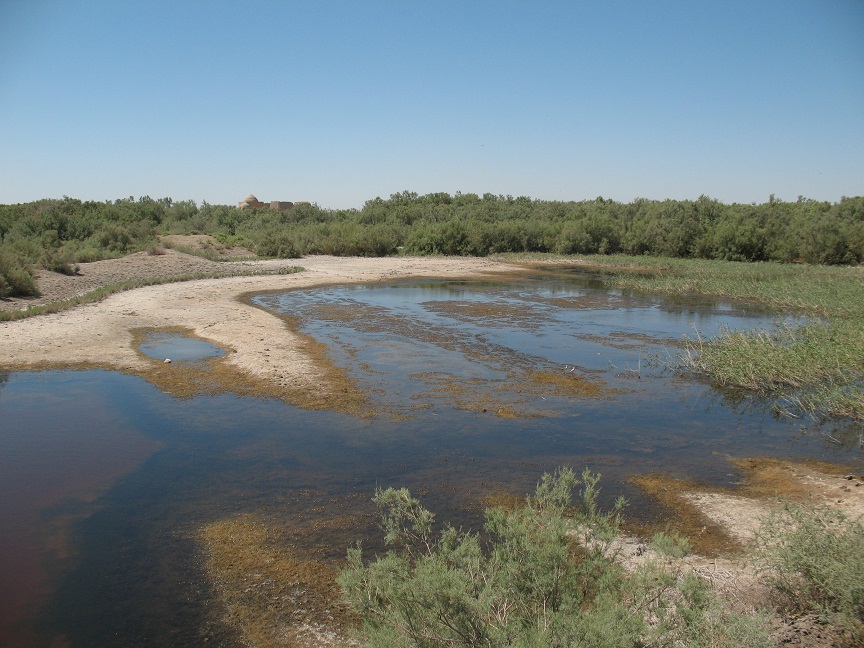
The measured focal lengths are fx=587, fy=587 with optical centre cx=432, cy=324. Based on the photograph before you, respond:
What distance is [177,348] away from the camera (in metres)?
15.5

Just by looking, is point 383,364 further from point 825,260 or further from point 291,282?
point 825,260

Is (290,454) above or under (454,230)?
under

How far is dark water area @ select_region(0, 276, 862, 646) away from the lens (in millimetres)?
5516

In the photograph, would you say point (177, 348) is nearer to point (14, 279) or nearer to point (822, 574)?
point (14, 279)

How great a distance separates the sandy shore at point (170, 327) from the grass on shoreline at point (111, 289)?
0.38 meters

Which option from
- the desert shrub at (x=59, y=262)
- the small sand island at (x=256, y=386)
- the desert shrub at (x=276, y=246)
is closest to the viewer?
the small sand island at (x=256, y=386)

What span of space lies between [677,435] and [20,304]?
2060cm

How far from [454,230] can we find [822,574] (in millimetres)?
49341

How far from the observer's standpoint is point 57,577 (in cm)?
564

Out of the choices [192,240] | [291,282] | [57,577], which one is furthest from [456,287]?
[57,577]

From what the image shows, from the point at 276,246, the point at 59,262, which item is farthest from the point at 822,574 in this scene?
the point at 276,246

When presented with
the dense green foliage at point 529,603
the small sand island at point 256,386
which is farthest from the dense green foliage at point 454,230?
the dense green foliage at point 529,603

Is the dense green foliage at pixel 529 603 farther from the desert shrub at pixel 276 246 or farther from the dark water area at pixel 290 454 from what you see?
the desert shrub at pixel 276 246

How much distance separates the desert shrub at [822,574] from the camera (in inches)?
163
